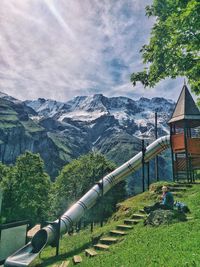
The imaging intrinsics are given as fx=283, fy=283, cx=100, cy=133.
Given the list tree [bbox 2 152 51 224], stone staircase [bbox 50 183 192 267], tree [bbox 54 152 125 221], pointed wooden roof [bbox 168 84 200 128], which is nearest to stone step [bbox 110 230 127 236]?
stone staircase [bbox 50 183 192 267]

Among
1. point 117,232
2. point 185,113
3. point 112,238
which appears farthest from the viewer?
point 185,113

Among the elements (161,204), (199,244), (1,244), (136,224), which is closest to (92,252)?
(136,224)

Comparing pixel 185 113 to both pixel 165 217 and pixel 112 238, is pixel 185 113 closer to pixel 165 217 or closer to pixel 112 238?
pixel 165 217

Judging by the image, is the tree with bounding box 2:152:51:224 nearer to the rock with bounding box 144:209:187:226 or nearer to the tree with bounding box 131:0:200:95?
the rock with bounding box 144:209:187:226

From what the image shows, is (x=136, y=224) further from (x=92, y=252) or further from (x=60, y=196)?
(x=60, y=196)

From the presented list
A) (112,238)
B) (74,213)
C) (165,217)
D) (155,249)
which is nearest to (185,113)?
(74,213)

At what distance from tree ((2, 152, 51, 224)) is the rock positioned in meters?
35.7

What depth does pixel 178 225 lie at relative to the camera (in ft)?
48.4

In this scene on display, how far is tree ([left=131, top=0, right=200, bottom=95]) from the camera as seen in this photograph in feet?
41.5

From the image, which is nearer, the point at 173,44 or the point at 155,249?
the point at 155,249

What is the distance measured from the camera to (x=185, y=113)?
31.9 m

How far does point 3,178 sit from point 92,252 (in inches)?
1661

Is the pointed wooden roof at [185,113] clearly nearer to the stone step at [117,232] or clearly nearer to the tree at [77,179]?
the stone step at [117,232]

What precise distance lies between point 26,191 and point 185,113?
3281 centimetres
